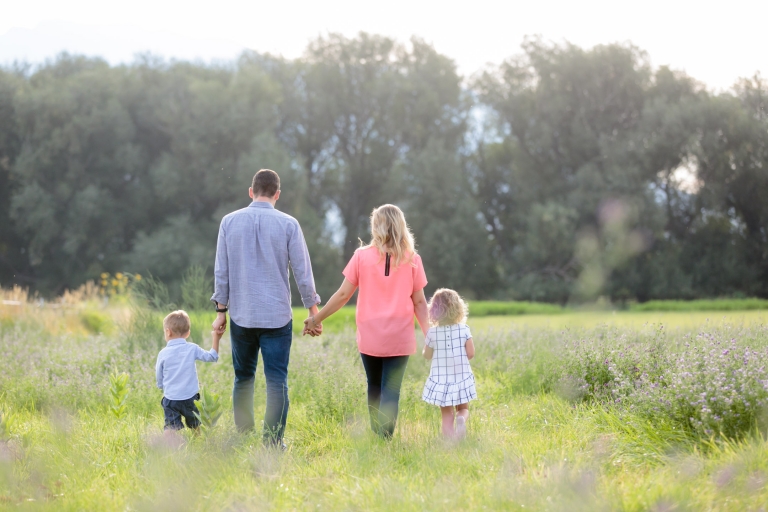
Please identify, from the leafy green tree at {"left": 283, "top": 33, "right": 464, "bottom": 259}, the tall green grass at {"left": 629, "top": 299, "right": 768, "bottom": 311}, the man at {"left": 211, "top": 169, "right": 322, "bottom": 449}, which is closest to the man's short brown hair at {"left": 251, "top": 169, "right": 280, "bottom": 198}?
the man at {"left": 211, "top": 169, "right": 322, "bottom": 449}

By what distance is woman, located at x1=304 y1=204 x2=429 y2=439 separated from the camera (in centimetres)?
496

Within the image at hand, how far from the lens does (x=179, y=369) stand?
516cm

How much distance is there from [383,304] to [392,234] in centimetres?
51

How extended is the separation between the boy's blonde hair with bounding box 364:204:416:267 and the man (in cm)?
55

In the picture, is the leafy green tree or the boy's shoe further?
the leafy green tree

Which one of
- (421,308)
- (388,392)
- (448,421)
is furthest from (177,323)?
(448,421)

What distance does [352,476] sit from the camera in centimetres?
412

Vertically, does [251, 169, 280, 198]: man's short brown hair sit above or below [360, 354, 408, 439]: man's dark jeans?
above

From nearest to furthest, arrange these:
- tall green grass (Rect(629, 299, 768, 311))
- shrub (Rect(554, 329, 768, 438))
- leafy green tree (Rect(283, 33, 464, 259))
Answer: shrub (Rect(554, 329, 768, 438)) < tall green grass (Rect(629, 299, 768, 311)) < leafy green tree (Rect(283, 33, 464, 259))

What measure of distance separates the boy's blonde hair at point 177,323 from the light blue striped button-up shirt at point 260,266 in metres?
0.43

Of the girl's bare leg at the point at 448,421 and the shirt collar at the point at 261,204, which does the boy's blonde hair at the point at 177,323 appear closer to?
the shirt collar at the point at 261,204

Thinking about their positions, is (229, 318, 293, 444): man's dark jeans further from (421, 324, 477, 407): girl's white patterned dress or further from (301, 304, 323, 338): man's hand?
(421, 324, 477, 407): girl's white patterned dress

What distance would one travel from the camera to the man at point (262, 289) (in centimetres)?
487

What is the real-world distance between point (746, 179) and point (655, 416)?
972 inches
